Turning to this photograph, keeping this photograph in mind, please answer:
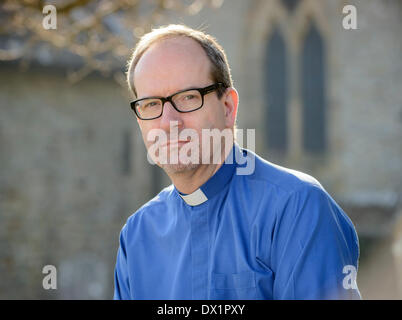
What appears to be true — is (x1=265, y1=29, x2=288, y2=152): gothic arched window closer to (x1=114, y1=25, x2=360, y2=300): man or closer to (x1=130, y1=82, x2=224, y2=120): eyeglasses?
(x1=114, y1=25, x2=360, y2=300): man

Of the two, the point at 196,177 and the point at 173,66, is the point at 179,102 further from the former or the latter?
the point at 196,177

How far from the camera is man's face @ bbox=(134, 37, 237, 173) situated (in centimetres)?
201

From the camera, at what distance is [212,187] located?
210 centimetres

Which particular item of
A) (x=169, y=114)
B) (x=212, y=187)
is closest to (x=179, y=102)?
(x=169, y=114)

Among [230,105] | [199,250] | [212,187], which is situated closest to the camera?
[199,250]

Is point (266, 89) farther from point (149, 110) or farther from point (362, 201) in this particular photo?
point (149, 110)

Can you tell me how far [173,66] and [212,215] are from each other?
59 cm

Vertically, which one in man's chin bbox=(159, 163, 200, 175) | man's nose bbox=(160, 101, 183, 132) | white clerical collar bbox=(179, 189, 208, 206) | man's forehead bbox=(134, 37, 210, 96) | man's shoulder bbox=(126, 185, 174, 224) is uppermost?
man's forehead bbox=(134, 37, 210, 96)

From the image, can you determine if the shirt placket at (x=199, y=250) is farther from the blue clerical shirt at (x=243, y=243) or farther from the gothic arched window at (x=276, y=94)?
the gothic arched window at (x=276, y=94)

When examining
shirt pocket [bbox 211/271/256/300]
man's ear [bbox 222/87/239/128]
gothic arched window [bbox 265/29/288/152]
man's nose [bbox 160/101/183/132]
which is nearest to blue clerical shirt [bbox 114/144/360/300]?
shirt pocket [bbox 211/271/256/300]

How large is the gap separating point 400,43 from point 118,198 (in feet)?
24.2

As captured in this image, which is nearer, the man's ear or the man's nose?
the man's nose

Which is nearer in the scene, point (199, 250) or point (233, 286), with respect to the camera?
point (233, 286)

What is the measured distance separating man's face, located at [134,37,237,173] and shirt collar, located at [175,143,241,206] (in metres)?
0.10
